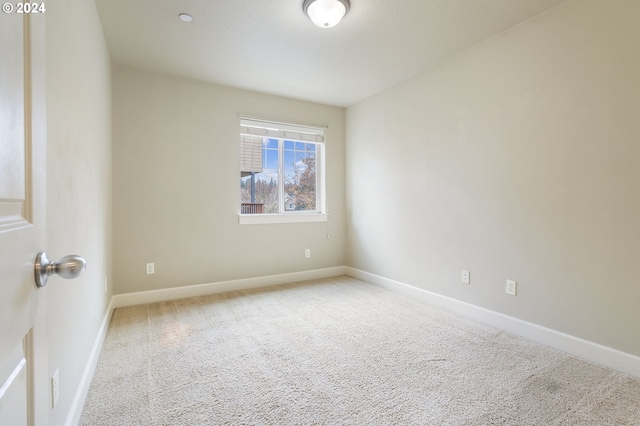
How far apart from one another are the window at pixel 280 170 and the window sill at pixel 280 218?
13 mm

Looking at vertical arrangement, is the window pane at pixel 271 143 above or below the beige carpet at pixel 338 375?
above

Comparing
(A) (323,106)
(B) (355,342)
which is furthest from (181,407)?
(A) (323,106)

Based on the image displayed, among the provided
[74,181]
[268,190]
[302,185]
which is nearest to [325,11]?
[74,181]

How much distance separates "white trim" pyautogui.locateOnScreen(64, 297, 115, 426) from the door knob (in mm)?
Answer: 1174

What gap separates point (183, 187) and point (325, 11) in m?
2.27

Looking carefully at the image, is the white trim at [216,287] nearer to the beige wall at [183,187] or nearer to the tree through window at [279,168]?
the beige wall at [183,187]

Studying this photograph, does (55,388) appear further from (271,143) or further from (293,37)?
(271,143)

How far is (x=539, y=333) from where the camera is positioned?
2.34 meters

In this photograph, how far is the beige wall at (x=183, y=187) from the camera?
3145mm

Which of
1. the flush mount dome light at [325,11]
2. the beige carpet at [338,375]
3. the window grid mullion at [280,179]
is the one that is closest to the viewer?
the beige carpet at [338,375]

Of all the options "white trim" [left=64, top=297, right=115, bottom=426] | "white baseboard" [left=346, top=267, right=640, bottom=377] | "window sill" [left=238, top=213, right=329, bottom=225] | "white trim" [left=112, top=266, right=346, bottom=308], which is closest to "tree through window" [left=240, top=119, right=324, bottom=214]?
"window sill" [left=238, top=213, right=329, bottom=225]

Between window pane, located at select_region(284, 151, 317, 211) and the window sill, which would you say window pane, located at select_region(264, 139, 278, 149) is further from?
the window sill

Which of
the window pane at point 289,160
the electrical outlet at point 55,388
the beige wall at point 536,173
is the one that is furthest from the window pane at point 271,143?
the electrical outlet at point 55,388

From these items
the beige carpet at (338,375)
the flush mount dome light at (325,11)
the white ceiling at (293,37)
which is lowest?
the beige carpet at (338,375)
